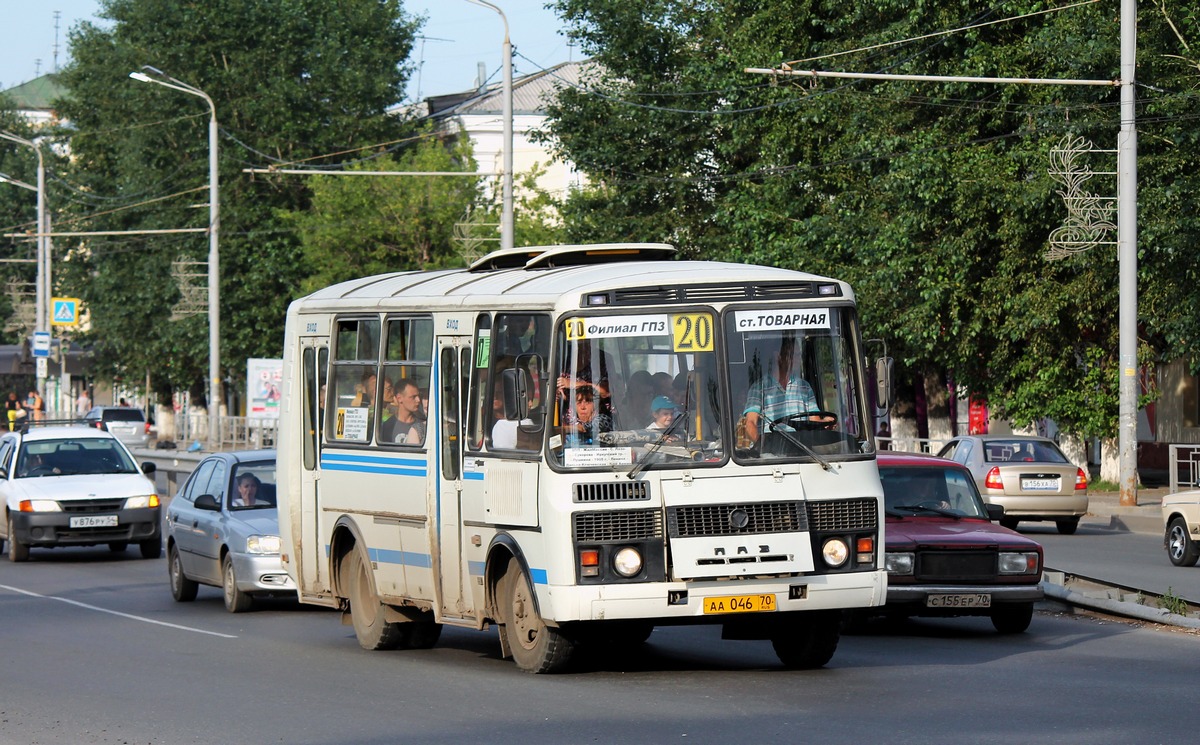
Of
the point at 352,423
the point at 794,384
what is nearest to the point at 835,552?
the point at 794,384

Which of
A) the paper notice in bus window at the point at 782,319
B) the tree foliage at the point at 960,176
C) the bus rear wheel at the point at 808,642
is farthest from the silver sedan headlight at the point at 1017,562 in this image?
the tree foliage at the point at 960,176

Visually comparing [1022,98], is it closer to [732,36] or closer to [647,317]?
[732,36]

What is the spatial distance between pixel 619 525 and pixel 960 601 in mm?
3616

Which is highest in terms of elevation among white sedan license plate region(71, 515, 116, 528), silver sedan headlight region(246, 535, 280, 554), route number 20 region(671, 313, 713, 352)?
route number 20 region(671, 313, 713, 352)

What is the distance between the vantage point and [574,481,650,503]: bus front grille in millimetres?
11477

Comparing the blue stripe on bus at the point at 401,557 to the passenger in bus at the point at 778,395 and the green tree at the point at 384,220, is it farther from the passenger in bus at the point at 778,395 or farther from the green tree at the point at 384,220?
the green tree at the point at 384,220

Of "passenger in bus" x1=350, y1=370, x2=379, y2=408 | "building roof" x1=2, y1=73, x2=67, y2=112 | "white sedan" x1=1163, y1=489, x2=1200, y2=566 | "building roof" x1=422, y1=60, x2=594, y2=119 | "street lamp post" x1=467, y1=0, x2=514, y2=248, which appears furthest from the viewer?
"building roof" x1=2, y1=73, x2=67, y2=112

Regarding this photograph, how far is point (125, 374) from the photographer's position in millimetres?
71875

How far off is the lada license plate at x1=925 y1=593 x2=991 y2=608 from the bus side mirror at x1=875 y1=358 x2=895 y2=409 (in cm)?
224

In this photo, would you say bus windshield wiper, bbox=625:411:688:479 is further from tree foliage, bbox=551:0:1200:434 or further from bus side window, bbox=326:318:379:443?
tree foliage, bbox=551:0:1200:434

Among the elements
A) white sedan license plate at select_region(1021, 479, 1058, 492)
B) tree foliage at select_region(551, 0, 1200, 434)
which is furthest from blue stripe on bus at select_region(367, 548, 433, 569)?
tree foliage at select_region(551, 0, 1200, 434)

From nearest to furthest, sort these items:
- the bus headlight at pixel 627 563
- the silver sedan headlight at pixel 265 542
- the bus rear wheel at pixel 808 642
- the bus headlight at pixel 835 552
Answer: the bus headlight at pixel 627 563 → the bus headlight at pixel 835 552 → the bus rear wheel at pixel 808 642 → the silver sedan headlight at pixel 265 542

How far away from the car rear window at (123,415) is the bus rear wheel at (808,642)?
56.2 meters

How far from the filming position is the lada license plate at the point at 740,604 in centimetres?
1145
